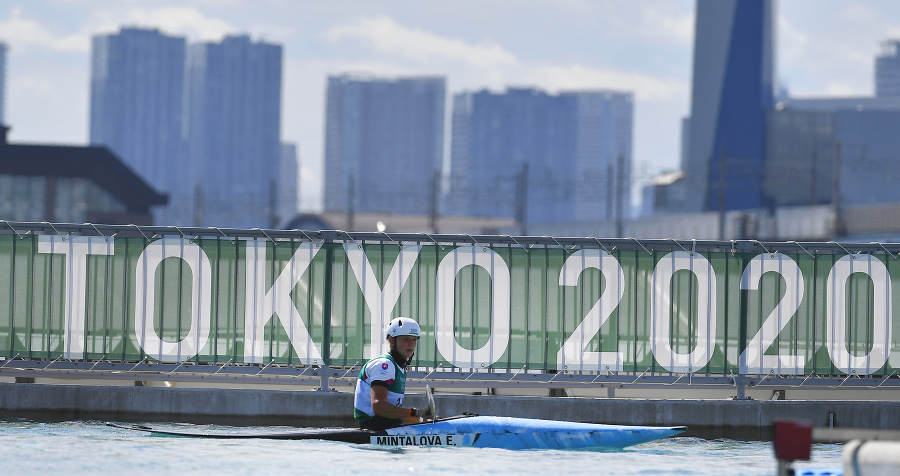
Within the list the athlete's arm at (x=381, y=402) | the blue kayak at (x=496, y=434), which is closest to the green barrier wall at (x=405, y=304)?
the blue kayak at (x=496, y=434)

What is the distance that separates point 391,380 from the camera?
15.9m

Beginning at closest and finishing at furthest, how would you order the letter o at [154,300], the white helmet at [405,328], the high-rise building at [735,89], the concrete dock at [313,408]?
the white helmet at [405,328], the concrete dock at [313,408], the letter o at [154,300], the high-rise building at [735,89]

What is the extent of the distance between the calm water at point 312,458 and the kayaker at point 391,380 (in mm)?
390

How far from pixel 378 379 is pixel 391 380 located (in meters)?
0.16

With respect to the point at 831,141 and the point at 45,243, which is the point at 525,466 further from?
the point at 831,141

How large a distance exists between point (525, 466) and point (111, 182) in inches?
3062

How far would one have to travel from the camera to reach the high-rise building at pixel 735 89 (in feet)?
466

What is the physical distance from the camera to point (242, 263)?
64.5ft

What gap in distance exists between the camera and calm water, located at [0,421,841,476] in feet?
48.4

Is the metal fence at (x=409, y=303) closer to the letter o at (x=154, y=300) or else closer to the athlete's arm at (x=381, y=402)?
the letter o at (x=154, y=300)

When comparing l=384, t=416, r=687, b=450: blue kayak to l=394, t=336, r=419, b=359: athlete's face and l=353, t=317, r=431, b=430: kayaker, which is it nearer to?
l=353, t=317, r=431, b=430: kayaker

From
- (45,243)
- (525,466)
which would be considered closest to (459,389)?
(525,466)

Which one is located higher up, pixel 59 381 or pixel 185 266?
pixel 185 266

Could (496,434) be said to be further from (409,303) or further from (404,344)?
(409,303)
